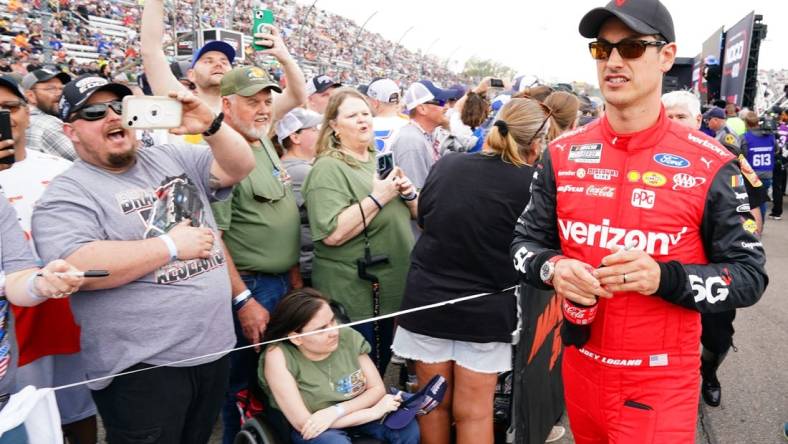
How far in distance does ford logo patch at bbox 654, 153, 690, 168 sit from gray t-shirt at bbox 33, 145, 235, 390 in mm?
1700

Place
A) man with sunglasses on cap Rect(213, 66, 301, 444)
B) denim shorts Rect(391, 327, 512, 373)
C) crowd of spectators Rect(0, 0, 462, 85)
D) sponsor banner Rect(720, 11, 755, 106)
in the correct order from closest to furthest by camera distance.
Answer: denim shorts Rect(391, 327, 512, 373) → man with sunglasses on cap Rect(213, 66, 301, 444) → crowd of spectators Rect(0, 0, 462, 85) → sponsor banner Rect(720, 11, 755, 106)

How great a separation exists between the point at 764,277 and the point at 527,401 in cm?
117

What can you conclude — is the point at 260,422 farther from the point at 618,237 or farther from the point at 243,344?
the point at 618,237

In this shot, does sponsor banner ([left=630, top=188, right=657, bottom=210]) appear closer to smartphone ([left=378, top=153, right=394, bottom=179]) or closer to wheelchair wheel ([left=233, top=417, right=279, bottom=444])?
smartphone ([left=378, top=153, right=394, bottom=179])

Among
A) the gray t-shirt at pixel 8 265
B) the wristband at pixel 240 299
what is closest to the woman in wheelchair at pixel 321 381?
the wristband at pixel 240 299

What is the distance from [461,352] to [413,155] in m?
1.98

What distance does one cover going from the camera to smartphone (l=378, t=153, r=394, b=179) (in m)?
3.15

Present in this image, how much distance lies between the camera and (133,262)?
6.49ft

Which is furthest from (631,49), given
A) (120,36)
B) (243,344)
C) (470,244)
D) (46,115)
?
(120,36)

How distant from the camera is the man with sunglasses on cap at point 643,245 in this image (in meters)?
1.67

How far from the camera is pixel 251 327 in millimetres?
2793

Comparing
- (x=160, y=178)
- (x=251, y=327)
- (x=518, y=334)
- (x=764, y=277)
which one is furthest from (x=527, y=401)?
(x=160, y=178)

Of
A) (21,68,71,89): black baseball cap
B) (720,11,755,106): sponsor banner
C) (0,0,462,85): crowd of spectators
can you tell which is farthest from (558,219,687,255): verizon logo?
(720,11,755,106): sponsor banner

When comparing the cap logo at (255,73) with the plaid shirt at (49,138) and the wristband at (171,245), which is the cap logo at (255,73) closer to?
the wristband at (171,245)
